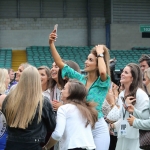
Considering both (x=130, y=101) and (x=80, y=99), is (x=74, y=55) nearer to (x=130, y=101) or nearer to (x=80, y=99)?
(x=130, y=101)

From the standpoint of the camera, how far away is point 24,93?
3879 mm

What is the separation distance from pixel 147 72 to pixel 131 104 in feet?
1.49

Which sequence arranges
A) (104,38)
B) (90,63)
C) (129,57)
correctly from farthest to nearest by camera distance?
(104,38), (129,57), (90,63)

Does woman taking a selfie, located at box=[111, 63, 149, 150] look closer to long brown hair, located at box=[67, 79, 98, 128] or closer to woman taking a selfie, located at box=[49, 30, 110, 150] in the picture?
woman taking a selfie, located at box=[49, 30, 110, 150]

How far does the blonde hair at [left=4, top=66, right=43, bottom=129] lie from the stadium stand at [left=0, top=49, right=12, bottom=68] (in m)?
14.8

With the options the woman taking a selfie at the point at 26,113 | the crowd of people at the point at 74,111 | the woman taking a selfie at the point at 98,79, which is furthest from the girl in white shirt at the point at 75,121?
the woman taking a selfie at the point at 98,79

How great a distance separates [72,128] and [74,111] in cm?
16

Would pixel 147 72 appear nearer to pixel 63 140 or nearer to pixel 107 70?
pixel 107 70

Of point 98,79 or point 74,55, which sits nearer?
point 98,79

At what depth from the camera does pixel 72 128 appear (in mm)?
4039

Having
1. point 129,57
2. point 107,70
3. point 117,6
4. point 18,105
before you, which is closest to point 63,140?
point 18,105

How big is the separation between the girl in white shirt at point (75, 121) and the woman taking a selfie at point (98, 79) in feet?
1.12

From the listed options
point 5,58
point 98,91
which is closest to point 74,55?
point 5,58

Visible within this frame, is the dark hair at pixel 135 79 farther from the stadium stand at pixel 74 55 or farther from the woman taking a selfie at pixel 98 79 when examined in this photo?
the stadium stand at pixel 74 55
